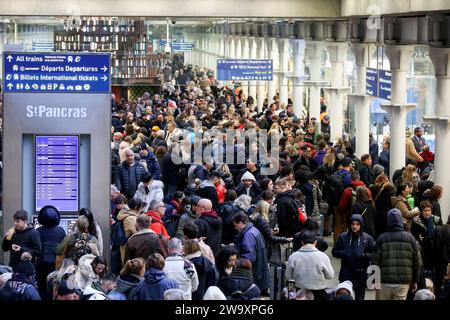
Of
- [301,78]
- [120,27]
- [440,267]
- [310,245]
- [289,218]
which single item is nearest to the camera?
[310,245]

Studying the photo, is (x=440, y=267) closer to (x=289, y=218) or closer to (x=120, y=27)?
(x=289, y=218)

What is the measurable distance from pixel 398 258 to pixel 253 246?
6.67 feet

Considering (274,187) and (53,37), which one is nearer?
(274,187)

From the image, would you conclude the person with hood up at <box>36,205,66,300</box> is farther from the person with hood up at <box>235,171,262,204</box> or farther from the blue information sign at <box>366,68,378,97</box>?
the blue information sign at <box>366,68,378,97</box>

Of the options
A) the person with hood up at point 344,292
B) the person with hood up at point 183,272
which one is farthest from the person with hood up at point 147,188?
the person with hood up at point 344,292

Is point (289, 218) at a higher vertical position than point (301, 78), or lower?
lower

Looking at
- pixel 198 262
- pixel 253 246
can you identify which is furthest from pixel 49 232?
pixel 253 246

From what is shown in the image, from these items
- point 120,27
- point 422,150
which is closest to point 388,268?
point 422,150

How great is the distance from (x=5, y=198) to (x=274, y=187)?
173 inches

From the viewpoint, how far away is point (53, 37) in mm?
42469

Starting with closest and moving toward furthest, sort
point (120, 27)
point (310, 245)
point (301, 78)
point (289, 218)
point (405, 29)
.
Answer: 1. point (310, 245)
2. point (289, 218)
3. point (405, 29)
4. point (120, 27)
5. point (301, 78)

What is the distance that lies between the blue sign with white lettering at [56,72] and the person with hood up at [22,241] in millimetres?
2257

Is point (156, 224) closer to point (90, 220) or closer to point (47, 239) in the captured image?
point (90, 220)
